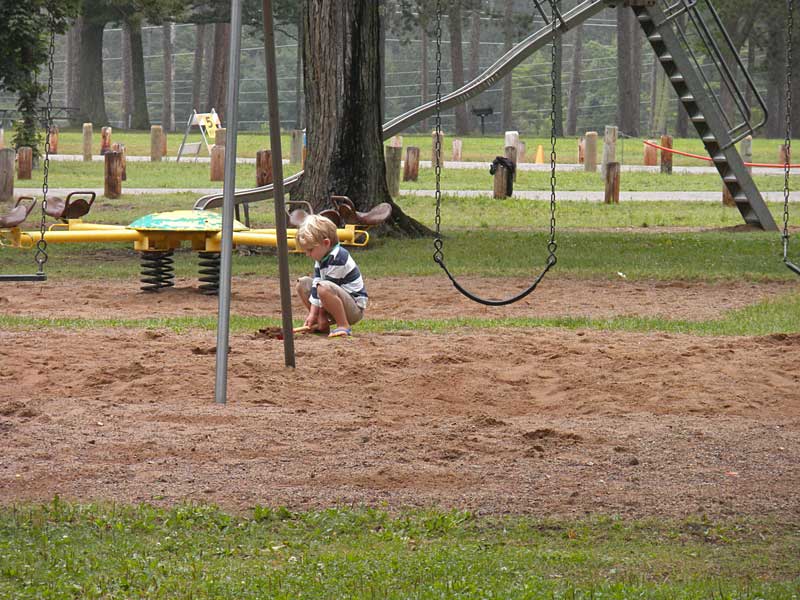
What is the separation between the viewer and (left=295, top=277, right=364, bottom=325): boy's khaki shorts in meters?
10.0

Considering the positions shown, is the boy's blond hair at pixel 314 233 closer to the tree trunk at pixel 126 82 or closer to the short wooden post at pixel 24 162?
the short wooden post at pixel 24 162

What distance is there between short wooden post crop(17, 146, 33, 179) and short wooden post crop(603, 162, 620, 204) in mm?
12656

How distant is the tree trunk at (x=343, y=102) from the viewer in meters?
17.6

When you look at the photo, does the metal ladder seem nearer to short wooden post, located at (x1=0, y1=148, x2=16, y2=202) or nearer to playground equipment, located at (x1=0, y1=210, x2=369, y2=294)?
playground equipment, located at (x1=0, y1=210, x2=369, y2=294)

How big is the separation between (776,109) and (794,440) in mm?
55149

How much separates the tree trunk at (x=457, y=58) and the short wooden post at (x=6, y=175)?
98.2 feet

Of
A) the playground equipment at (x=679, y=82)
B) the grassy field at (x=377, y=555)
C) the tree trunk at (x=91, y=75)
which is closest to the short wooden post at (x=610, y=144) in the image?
the playground equipment at (x=679, y=82)

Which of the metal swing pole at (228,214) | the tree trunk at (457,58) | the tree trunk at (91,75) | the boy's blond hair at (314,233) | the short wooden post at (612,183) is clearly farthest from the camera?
the tree trunk at (457,58)

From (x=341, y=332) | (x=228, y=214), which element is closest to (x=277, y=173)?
(x=228, y=214)

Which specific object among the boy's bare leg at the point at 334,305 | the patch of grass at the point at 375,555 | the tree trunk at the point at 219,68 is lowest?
the patch of grass at the point at 375,555

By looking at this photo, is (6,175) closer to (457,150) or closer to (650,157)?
(457,150)

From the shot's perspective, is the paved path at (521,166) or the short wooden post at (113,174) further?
the paved path at (521,166)

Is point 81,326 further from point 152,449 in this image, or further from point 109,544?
point 109,544

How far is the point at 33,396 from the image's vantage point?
8070mm
